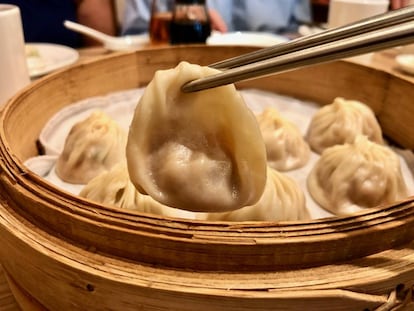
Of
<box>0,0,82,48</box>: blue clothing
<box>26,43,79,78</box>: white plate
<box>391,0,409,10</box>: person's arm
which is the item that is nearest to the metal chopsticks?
<box>26,43,79,78</box>: white plate

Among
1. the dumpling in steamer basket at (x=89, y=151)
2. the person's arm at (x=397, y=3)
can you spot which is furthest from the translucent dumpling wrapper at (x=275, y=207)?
the person's arm at (x=397, y=3)

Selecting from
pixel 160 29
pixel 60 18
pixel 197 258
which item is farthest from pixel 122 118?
pixel 60 18

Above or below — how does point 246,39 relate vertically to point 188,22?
below

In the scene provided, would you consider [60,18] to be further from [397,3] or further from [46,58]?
[397,3]

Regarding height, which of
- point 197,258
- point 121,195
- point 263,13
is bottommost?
point 263,13

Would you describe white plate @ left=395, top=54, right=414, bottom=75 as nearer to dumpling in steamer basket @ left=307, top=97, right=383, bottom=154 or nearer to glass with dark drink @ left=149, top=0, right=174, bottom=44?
dumpling in steamer basket @ left=307, top=97, right=383, bottom=154

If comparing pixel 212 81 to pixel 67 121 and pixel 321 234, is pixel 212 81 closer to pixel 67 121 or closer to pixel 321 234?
pixel 321 234

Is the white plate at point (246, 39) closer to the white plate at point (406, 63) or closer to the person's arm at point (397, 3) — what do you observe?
the white plate at point (406, 63)
